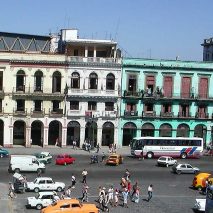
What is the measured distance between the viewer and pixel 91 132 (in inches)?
3241

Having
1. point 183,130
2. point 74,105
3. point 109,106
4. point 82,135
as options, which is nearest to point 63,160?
point 82,135

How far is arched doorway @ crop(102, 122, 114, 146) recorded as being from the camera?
82688mm

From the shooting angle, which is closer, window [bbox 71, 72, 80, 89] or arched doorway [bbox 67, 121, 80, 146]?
window [bbox 71, 72, 80, 89]

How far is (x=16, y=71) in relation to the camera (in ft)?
258

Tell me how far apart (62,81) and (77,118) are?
6.12m

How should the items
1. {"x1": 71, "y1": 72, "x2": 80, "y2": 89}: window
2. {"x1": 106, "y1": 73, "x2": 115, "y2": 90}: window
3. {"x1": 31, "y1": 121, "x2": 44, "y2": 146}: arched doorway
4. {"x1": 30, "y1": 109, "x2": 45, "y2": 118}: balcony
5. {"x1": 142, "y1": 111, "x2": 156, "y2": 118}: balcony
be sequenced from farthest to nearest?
{"x1": 142, "y1": 111, "x2": 156, "y2": 118}: balcony, {"x1": 106, "y1": 73, "x2": 115, "y2": 90}: window, {"x1": 31, "y1": 121, "x2": 44, "y2": 146}: arched doorway, {"x1": 71, "y1": 72, "x2": 80, "y2": 89}: window, {"x1": 30, "y1": 109, "x2": 45, "y2": 118}: balcony

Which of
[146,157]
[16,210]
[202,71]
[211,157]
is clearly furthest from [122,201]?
[202,71]

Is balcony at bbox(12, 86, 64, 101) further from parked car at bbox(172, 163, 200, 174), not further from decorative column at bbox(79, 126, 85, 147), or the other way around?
parked car at bbox(172, 163, 200, 174)

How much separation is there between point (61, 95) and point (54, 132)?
6561 mm

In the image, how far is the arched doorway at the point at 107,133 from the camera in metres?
82.7

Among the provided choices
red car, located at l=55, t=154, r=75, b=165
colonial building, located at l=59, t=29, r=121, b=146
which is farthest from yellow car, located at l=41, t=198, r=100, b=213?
colonial building, located at l=59, t=29, r=121, b=146

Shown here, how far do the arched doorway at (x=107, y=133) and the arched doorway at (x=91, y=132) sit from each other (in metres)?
1.52

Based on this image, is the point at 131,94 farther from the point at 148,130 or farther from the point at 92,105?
the point at 148,130

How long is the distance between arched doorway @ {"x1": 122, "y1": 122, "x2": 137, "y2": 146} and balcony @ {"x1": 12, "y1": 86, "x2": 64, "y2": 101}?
451 inches
